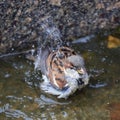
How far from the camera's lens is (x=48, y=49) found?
4.78 metres

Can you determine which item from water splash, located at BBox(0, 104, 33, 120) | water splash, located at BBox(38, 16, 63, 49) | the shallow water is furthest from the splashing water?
water splash, located at BBox(0, 104, 33, 120)

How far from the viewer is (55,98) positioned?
4.46 meters

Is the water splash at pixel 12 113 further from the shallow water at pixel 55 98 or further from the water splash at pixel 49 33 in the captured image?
the water splash at pixel 49 33

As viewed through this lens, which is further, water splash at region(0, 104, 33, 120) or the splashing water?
the splashing water

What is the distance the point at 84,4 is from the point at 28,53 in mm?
865

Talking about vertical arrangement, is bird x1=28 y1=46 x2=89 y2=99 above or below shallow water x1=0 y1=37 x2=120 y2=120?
above

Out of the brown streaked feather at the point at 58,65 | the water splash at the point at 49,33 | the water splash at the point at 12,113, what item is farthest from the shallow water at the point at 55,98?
the water splash at the point at 49,33

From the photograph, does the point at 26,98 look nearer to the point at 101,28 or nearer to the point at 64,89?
the point at 64,89

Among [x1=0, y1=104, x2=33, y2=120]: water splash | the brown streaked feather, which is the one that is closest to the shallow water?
[x1=0, y1=104, x2=33, y2=120]: water splash

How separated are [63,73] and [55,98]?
298mm

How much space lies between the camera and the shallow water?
4314mm

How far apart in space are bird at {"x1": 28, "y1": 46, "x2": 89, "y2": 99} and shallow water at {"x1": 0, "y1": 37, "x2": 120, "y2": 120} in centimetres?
9

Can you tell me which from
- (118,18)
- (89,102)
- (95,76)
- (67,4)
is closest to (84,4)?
(67,4)

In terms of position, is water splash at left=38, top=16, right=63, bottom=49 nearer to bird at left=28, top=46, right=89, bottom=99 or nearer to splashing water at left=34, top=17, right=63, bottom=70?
splashing water at left=34, top=17, right=63, bottom=70
